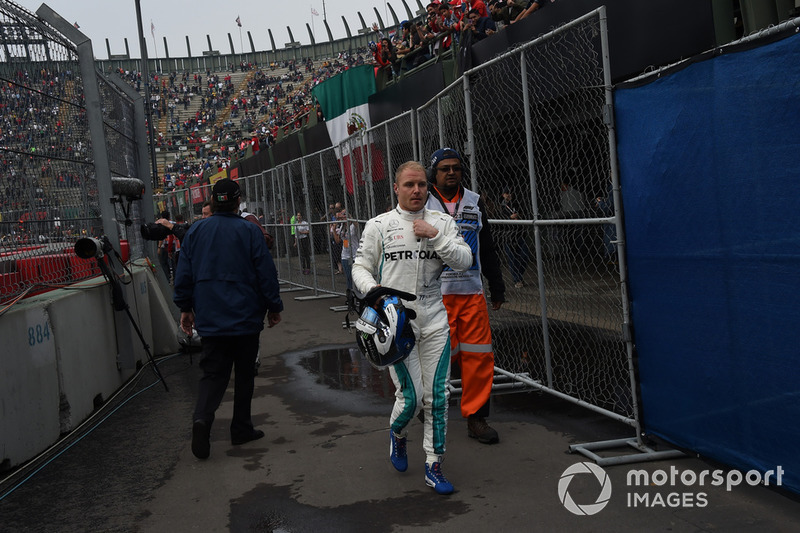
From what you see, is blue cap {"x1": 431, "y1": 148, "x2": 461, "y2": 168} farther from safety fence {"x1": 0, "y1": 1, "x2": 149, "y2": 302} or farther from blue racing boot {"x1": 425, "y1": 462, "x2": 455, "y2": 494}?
safety fence {"x1": 0, "y1": 1, "x2": 149, "y2": 302}

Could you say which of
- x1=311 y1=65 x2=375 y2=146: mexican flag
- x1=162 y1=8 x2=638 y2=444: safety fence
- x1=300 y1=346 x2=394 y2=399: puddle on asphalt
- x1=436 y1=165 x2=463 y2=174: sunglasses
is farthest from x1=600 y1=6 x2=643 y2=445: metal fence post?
x1=311 y1=65 x2=375 y2=146: mexican flag

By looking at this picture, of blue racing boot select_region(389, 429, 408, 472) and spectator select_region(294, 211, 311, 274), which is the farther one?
spectator select_region(294, 211, 311, 274)

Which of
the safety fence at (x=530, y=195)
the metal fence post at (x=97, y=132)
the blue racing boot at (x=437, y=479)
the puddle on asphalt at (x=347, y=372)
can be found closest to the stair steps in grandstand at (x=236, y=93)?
Result: the safety fence at (x=530, y=195)

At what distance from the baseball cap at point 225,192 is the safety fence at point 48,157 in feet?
4.75

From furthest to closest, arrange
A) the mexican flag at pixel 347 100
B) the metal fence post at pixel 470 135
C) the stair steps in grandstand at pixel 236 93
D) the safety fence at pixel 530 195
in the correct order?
1. the stair steps in grandstand at pixel 236 93
2. the mexican flag at pixel 347 100
3. the metal fence post at pixel 470 135
4. the safety fence at pixel 530 195

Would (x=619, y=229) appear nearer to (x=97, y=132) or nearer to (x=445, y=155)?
(x=445, y=155)

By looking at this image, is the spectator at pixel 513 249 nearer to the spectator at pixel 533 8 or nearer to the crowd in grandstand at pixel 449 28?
the spectator at pixel 533 8

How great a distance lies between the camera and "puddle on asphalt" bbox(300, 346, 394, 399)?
6992mm

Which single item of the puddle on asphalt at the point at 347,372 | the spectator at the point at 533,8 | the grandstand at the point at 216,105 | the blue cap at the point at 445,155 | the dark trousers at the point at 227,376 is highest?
the grandstand at the point at 216,105

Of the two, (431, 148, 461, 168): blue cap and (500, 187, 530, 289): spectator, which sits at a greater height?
(431, 148, 461, 168): blue cap

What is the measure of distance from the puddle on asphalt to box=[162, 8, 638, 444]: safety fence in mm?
1156

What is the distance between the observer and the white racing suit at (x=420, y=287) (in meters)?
4.29

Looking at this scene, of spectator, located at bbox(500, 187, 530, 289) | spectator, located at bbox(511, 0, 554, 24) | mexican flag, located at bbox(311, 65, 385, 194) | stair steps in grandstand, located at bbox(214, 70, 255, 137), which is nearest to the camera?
spectator, located at bbox(500, 187, 530, 289)

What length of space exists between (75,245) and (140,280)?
2.51 m
